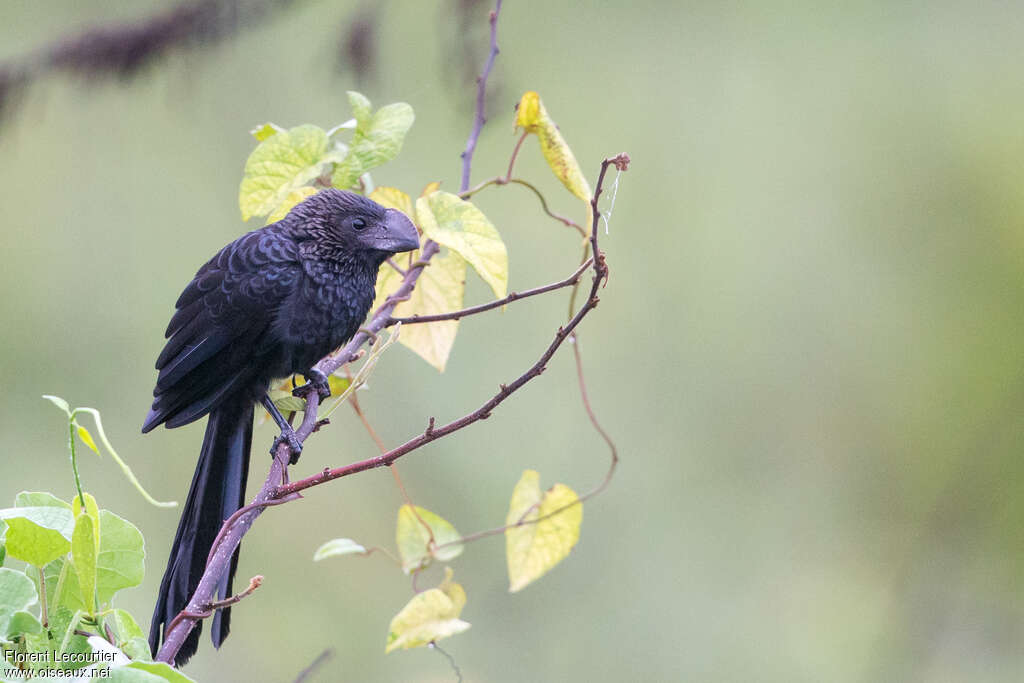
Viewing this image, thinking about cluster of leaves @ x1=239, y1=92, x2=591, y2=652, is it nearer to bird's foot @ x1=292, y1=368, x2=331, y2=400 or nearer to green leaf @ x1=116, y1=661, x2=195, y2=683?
bird's foot @ x1=292, y1=368, x2=331, y2=400

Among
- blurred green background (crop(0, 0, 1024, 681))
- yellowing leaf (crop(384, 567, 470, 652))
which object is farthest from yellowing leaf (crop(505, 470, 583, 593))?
blurred green background (crop(0, 0, 1024, 681))

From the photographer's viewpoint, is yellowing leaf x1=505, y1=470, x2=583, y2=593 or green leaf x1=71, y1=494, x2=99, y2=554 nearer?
green leaf x1=71, y1=494, x2=99, y2=554

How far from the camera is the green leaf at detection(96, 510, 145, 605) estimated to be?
0.49 meters

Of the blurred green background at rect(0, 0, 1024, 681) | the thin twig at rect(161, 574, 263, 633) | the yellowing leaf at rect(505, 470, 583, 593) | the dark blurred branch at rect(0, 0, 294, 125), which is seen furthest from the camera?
the blurred green background at rect(0, 0, 1024, 681)

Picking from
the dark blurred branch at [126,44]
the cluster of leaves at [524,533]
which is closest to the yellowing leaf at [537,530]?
the cluster of leaves at [524,533]

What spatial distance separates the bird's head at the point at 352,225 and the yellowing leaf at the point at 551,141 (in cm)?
23

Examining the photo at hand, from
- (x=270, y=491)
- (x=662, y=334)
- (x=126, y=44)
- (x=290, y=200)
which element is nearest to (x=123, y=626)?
(x=270, y=491)

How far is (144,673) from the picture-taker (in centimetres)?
40

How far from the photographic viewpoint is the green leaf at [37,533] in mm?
459

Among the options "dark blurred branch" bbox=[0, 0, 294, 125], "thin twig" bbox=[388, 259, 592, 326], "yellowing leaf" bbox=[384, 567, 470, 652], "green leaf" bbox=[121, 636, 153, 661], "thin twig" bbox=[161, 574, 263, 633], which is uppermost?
"dark blurred branch" bbox=[0, 0, 294, 125]

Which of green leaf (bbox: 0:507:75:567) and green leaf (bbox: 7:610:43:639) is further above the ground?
green leaf (bbox: 0:507:75:567)

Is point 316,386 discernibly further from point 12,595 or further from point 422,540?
point 12,595

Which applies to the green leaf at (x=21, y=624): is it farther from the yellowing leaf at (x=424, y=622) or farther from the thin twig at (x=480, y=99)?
the thin twig at (x=480, y=99)

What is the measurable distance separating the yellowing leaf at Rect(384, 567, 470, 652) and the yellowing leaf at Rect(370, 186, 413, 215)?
474 millimetres
